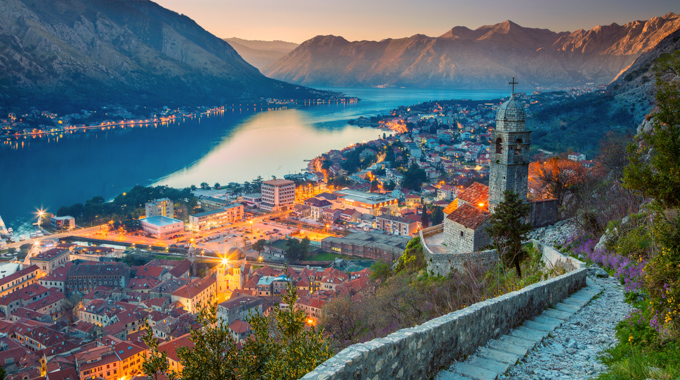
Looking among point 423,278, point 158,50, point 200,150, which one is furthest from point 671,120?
point 158,50

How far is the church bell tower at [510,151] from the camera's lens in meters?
10.8

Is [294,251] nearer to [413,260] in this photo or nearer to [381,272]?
[381,272]

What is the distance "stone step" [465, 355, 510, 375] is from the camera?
3516mm

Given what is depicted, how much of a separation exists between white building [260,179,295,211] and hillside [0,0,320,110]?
224ft

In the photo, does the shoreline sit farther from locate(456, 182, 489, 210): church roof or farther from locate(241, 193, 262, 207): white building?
locate(456, 182, 489, 210): church roof

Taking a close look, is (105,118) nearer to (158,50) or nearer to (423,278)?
(158,50)

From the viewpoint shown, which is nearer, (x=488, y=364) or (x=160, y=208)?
(x=488, y=364)

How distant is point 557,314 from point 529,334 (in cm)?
75

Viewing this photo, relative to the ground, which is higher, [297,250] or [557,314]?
[557,314]

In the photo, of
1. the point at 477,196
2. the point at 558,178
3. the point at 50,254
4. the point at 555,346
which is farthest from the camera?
the point at 50,254

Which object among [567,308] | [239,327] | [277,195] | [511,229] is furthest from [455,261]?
[277,195]

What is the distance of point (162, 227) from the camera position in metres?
30.2

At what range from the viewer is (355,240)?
26.0 m

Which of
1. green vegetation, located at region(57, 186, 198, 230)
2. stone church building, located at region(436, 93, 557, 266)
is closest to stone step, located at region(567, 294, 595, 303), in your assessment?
stone church building, located at region(436, 93, 557, 266)
